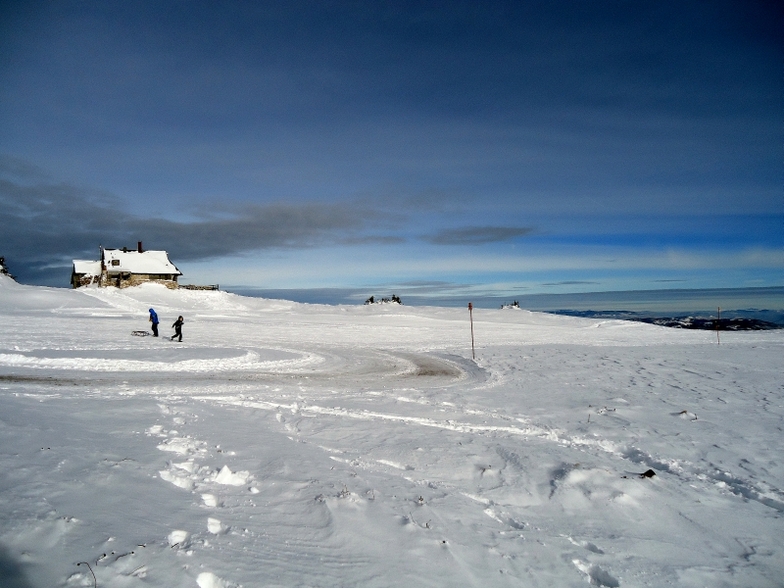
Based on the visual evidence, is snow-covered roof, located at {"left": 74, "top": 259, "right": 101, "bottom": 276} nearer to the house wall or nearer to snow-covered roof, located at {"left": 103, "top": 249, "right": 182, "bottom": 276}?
snow-covered roof, located at {"left": 103, "top": 249, "right": 182, "bottom": 276}

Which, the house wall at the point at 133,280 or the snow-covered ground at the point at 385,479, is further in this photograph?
the house wall at the point at 133,280

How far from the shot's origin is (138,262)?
229 feet

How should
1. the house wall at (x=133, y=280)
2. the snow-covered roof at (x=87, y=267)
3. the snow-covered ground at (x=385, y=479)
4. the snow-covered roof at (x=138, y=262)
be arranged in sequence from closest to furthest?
the snow-covered ground at (x=385, y=479), the house wall at (x=133, y=280), the snow-covered roof at (x=138, y=262), the snow-covered roof at (x=87, y=267)

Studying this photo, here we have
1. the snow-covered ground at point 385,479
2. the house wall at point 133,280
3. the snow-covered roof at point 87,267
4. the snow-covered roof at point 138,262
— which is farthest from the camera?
the snow-covered roof at point 87,267

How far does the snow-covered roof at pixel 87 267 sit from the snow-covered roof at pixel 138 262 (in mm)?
4130

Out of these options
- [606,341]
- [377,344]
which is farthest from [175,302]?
[606,341]

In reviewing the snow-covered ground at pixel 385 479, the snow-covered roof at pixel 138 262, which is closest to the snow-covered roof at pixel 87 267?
the snow-covered roof at pixel 138 262

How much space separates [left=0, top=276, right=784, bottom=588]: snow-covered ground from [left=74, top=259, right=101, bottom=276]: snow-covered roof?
66.5 m

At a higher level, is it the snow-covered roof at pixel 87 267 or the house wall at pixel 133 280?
the snow-covered roof at pixel 87 267

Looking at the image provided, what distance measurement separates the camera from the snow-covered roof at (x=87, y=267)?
233 ft

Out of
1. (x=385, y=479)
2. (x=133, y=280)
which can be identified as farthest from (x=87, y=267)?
(x=385, y=479)

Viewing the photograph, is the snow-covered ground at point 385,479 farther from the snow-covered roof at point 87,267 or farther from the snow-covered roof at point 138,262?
the snow-covered roof at point 87,267

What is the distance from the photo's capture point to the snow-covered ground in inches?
163

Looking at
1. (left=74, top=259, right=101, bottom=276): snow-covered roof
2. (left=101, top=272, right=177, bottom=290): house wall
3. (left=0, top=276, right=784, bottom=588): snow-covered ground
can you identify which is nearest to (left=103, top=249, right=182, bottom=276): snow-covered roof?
(left=101, top=272, right=177, bottom=290): house wall
